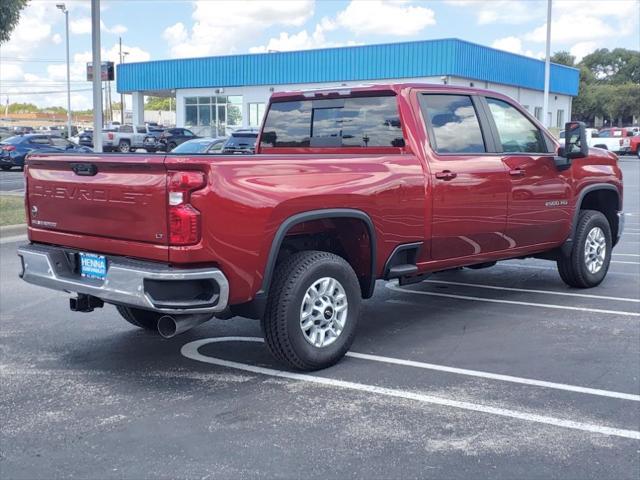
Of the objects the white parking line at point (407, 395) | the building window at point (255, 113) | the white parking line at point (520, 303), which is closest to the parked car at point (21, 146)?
the building window at point (255, 113)

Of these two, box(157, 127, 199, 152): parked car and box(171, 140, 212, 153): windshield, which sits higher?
box(157, 127, 199, 152): parked car

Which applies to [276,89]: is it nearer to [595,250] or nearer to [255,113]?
[255,113]

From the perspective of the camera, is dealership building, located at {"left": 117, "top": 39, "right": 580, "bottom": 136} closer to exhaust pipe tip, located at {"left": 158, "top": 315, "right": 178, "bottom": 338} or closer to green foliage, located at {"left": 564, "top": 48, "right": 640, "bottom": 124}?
green foliage, located at {"left": 564, "top": 48, "right": 640, "bottom": 124}

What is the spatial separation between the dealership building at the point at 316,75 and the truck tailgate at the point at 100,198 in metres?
34.0

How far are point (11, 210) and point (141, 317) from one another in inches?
366

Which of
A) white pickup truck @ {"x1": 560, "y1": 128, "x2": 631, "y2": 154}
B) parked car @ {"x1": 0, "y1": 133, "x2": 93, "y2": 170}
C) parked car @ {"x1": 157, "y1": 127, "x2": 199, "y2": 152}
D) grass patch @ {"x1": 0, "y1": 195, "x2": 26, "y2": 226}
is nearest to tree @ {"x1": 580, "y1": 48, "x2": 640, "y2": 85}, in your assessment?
white pickup truck @ {"x1": 560, "y1": 128, "x2": 631, "y2": 154}

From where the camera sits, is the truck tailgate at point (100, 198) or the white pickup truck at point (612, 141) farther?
the white pickup truck at point (612, 141)

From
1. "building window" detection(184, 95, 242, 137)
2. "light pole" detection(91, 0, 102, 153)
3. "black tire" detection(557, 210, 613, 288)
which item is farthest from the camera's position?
"building window" detection(184, 95, 242, 137)

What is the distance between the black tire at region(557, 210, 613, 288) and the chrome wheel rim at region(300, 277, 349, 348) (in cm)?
351

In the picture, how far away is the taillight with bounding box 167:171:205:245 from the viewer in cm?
443

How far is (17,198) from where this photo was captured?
55.1 ft

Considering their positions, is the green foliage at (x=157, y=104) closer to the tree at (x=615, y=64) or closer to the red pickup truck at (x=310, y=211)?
the tree at (x=615, y=64)

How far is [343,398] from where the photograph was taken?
4.78 meters

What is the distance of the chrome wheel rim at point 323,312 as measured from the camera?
5.16m
